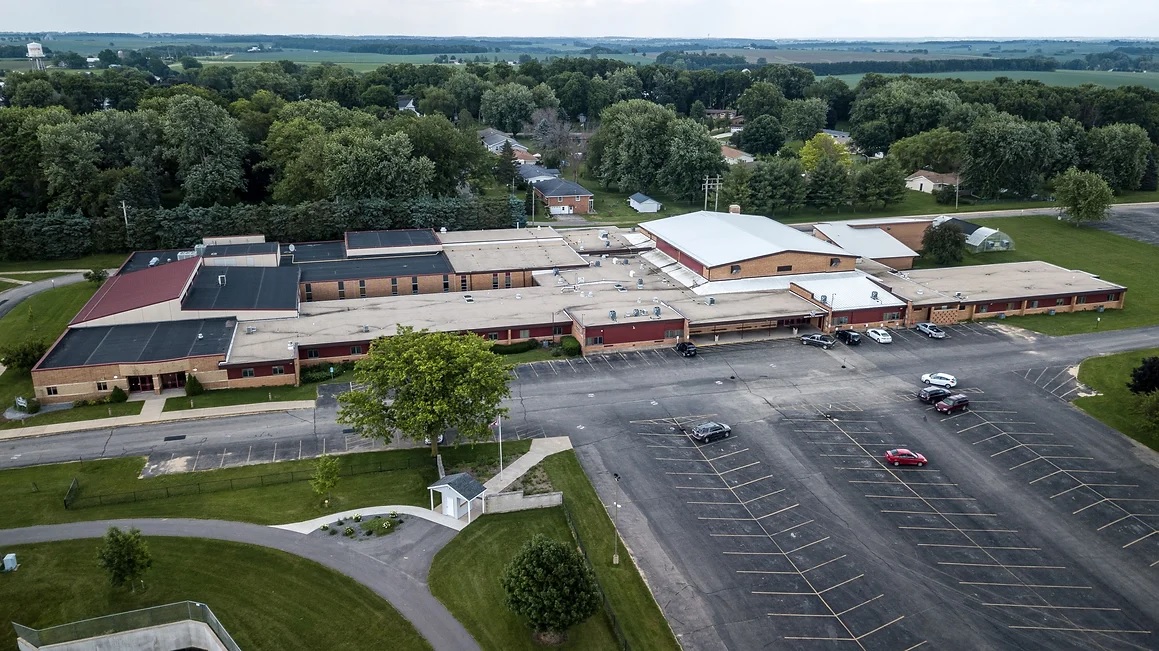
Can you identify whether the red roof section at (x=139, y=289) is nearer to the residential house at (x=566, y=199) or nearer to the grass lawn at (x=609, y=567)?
the grass lawn at (x=609, y=567)

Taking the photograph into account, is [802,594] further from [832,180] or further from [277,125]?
[277,125]

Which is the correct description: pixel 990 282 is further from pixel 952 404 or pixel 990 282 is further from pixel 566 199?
pixel 566 199

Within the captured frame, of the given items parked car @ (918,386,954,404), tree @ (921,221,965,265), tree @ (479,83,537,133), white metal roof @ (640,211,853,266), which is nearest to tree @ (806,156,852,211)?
tree @ (921,221,965,265)

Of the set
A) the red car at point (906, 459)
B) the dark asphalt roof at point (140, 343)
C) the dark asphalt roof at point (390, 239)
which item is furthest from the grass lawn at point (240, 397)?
the red car at point (906, 459)

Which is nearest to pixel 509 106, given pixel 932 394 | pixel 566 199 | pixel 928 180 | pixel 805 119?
pixel 566 199

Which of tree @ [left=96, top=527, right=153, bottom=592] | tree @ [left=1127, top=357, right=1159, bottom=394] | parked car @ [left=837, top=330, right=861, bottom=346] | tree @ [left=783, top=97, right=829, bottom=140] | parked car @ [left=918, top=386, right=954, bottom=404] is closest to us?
tree @ [left=96, top=527, right=153, bottom=592]

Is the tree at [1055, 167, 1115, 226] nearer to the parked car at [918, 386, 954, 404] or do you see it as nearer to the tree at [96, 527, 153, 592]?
the parked car at [918, 386, 954, 404]
